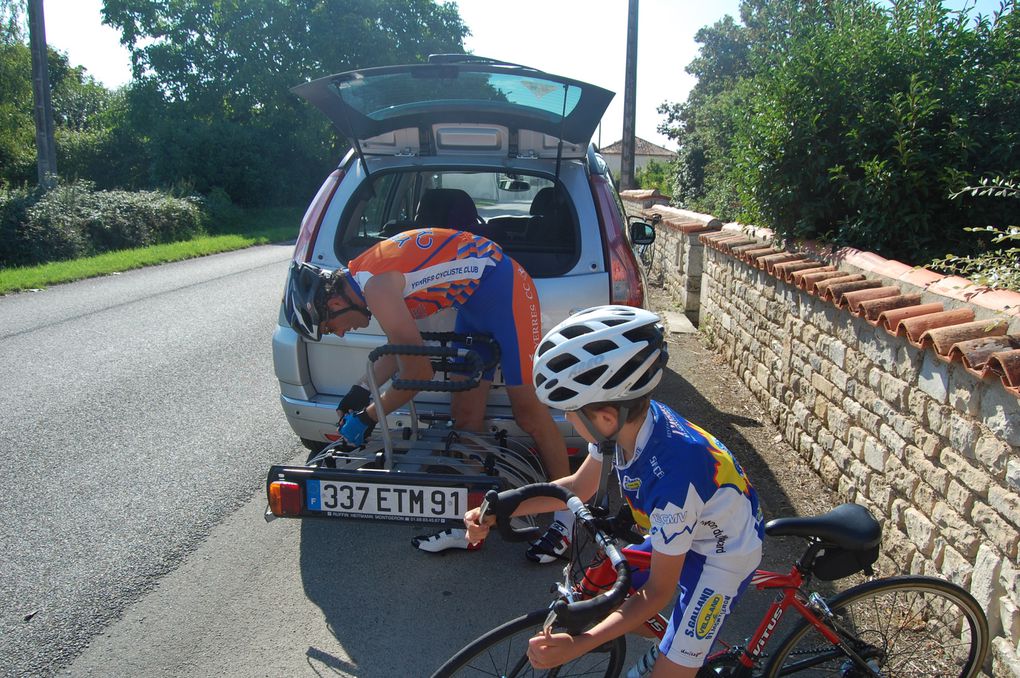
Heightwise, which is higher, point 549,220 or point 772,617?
point 549,220

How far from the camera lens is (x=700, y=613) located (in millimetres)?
2193

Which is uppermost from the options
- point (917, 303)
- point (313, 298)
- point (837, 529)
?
point (313, 298)

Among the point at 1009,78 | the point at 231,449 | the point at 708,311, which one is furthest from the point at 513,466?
the point at 708,311

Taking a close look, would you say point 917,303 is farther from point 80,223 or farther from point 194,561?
point 80,223

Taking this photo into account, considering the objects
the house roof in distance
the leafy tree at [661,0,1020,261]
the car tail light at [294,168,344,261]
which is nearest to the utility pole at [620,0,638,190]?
the leafy tree at [661,0,1020,261]

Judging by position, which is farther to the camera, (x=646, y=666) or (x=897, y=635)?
(x=897, y=635)

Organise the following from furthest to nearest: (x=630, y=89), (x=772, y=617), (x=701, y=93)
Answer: (x=701, y=93), (x=630, y=89), (x=772, y=617)

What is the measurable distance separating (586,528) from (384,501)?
117 cm

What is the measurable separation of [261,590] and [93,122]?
39603mm

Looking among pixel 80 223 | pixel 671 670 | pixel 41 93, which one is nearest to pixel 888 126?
pixel 671 670

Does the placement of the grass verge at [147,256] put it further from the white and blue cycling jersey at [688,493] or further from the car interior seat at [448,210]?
the white and blue cycling jersey at [688,493]

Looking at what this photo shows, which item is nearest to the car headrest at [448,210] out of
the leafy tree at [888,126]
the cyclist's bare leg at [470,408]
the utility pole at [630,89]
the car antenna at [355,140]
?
the car antenna at [355,140]

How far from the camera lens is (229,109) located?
37.5m

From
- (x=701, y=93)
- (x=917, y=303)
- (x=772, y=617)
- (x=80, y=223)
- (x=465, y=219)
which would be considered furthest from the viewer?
(x=701, y=93)
